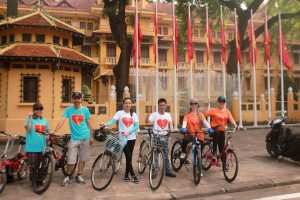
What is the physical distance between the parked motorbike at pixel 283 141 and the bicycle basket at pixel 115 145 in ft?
16.3

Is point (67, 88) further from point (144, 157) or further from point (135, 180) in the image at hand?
point (135, 180)

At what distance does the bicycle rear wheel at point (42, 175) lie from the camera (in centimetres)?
649

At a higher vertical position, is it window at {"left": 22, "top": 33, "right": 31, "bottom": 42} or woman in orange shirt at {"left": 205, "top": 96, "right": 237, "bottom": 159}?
window at {"left": 22, "top": 33, "right": 31, "bottom": 42}

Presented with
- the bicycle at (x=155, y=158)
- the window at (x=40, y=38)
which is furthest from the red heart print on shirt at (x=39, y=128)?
the window at (x=40, y=38)

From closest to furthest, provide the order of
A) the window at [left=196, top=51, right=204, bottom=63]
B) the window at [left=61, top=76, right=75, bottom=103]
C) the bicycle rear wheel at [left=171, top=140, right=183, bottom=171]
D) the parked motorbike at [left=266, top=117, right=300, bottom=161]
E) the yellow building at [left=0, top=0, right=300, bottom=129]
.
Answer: the bicycle rear wheel at [left=171, top=140, right=183, bottom=171] < the parked motorbike at [left=266, top=117, right=300, bottom=161] < the yellow building at [left=0, top=0, right=300, bottom=129] < the window at [left=61, top=76, right=75, bottom=103] < the window at [left=196, top=51, right=204, bottom=63]

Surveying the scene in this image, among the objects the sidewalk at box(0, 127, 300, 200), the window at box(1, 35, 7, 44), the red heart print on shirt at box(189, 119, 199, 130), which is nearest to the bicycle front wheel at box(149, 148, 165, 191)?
the sidewalk at box(0, 127, 300, 200)

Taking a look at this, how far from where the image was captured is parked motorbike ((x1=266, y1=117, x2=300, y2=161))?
29.8 feet

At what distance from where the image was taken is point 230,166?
291 inches

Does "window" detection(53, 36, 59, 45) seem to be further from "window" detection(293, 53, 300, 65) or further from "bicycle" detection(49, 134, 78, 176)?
"window" detection(293, 53, 300, 65)

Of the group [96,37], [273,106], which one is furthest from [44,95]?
[96,37]

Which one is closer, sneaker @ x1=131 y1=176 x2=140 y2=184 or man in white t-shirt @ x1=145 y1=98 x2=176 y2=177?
sneaker @ x1=131 y1=176 x2=140 y2=184

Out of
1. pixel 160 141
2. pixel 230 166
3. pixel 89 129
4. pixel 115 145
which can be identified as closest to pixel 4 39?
pixel 89 129

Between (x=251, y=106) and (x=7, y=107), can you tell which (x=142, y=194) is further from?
(x=251, y=106)

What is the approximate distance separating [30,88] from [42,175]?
10665 mm
